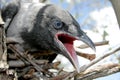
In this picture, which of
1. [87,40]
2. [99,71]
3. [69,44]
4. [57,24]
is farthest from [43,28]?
[99,71]

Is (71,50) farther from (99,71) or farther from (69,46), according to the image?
(99,71)

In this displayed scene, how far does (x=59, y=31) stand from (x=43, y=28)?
30cm

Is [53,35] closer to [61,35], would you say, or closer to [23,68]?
[61,35]

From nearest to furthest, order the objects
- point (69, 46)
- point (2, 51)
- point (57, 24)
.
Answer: point (2, 51)
point (69, 46)
point (57, 24)

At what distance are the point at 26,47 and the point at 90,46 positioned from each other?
0.91m

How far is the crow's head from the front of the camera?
405 cm

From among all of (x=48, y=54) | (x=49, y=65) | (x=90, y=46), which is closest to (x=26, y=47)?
(x=48, y=54)

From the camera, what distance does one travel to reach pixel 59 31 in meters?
4.21

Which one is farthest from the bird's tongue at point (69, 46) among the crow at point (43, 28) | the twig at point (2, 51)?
the twig at point (2, 51)

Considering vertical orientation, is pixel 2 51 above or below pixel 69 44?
above

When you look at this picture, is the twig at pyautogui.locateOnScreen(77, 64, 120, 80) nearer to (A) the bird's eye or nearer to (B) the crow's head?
(B) the crow's head

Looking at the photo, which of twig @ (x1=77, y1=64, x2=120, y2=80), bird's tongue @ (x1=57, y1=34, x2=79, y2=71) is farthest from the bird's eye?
twig @ (x1=77, y1=64, x2=120, y2=80)

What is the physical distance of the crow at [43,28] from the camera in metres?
4.09

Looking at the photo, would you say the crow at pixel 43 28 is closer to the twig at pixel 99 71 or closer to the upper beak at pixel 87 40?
the upper beak at pixel 87 40
